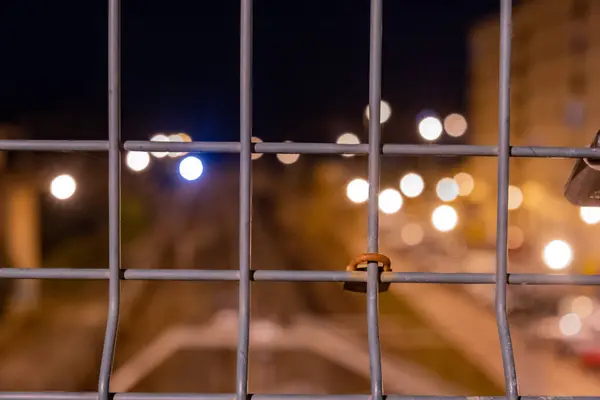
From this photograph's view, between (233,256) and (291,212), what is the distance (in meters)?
15.9

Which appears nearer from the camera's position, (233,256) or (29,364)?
(29,364)

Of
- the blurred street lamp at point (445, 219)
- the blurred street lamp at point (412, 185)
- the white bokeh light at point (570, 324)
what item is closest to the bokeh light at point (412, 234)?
the blurred street lamp at point (445, 219)

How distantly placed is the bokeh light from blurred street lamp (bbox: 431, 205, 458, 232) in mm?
1377

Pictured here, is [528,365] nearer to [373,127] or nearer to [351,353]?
[351,353]

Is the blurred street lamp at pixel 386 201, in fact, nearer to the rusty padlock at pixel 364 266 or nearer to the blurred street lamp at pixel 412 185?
the rusty padlock at pixel 364 266

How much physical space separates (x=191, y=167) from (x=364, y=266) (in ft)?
1.84

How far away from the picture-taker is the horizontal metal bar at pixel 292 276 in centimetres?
131

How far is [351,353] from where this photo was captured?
1421 centimetres

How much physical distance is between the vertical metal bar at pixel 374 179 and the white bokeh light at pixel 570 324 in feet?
46.4

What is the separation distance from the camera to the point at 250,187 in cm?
133

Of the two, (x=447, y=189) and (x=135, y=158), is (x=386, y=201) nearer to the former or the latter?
(x=135, y=158)

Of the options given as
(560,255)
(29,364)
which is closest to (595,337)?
(560,255)

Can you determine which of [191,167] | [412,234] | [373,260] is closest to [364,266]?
[373,260]

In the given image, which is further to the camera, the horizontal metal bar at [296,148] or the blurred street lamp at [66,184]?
the blurred street lamp at [66,184]
